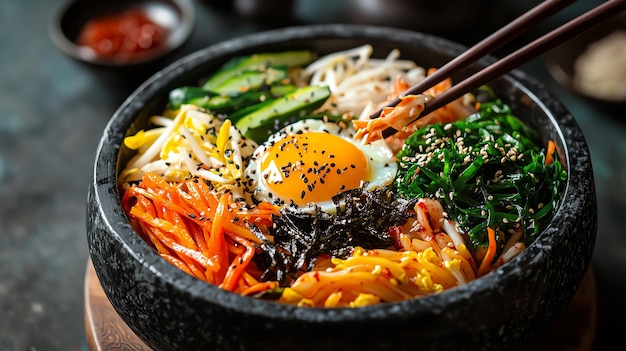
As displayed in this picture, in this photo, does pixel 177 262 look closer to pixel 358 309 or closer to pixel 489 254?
pixel 358 309

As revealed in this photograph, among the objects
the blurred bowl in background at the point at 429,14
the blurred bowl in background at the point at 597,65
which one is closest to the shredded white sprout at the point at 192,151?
the blurred bowl in background at the point at 429,14

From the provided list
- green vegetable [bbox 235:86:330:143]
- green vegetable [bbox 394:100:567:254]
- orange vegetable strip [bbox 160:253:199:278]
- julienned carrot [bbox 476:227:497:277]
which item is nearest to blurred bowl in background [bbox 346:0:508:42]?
green vegetable [bbox 235:86:330:143]

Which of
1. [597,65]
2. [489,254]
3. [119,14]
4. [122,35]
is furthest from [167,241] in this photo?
[597,65]

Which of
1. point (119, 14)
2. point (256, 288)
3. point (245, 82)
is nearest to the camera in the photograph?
point (256, 288)

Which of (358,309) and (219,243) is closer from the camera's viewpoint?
(358,309)

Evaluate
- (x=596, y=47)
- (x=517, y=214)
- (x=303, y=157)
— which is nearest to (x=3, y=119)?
(x=303, y=157)

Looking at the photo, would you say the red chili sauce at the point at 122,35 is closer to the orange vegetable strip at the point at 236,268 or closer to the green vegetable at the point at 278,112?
the green vegetable at the point at 278,112
